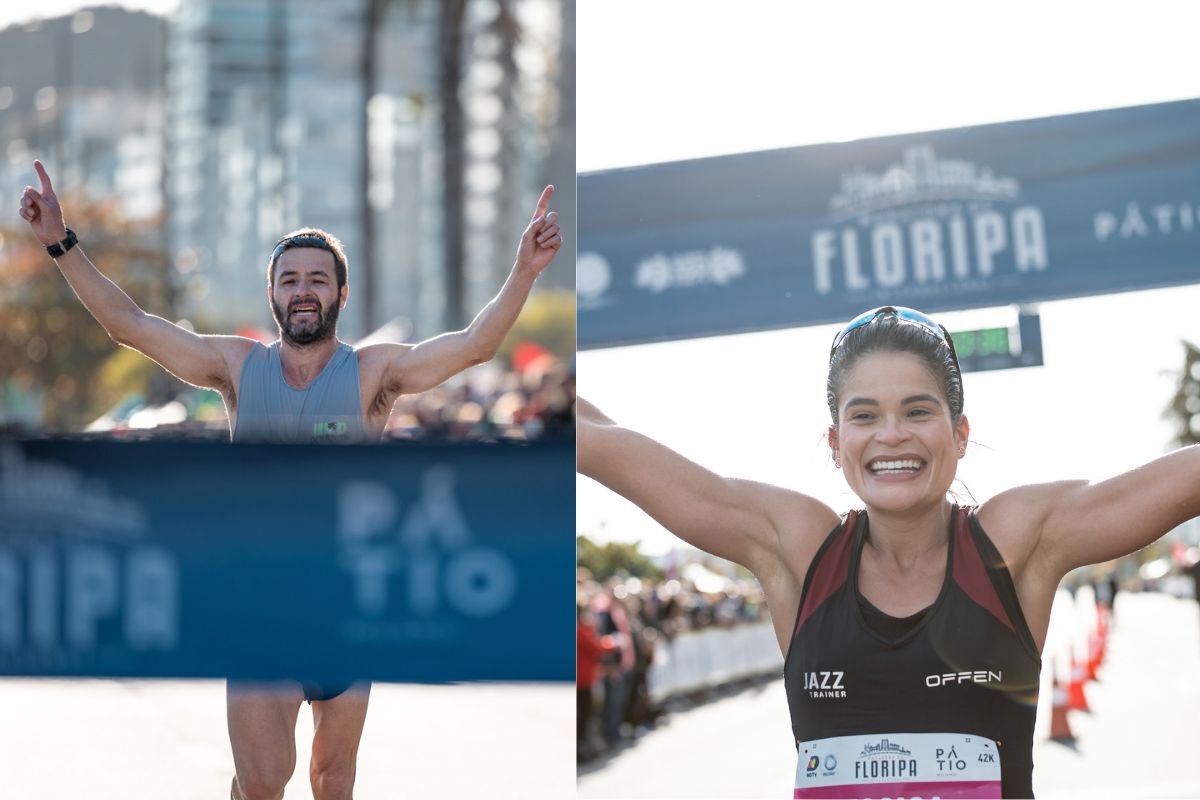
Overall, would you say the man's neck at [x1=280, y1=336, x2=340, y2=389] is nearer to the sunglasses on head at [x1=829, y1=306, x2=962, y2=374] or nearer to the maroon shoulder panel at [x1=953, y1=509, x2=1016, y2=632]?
the sunglasses on head at [x1=829, y1=306, x2=962, y2=374]

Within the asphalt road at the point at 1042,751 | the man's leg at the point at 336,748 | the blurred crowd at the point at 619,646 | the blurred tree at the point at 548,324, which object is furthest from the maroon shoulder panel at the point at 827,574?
the blurred tree at the point at 548,324

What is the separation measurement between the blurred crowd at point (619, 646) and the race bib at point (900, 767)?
531cm

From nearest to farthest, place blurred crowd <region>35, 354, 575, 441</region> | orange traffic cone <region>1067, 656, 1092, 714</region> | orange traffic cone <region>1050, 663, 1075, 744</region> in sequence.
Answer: blurred crowd <region>35, 354, 575, 441</region>
orange traffic cone <region>1050, 663, 1075, 744</region>
orange traffic cone <region>1067, 656, 1092, 714</region>

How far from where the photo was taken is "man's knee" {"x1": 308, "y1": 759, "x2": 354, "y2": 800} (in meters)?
4.90

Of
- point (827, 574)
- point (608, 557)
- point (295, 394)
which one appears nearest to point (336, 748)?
point (295, 394)

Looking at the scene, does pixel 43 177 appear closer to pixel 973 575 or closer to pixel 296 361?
pixel 296 361

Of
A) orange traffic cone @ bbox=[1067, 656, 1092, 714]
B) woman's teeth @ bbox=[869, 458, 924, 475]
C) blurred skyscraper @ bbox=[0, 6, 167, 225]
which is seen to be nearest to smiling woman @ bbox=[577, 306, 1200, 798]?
woman's teeth @ bbox=[869, 458, 924, 475]

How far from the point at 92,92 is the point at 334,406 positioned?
107959 mm

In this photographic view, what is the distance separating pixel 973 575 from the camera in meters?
3.58

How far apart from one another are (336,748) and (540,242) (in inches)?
63.1

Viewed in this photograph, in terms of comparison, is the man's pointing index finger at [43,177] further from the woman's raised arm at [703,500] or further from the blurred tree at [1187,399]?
the blurred tree at [1187,399]

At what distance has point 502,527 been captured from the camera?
291 inches

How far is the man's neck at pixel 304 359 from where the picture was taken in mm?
4996

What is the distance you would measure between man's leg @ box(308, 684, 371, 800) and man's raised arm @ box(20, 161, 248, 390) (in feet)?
3.47
